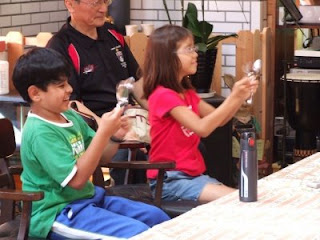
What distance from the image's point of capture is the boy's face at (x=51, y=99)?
3.43 metres

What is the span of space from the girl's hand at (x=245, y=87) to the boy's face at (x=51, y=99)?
65 cm

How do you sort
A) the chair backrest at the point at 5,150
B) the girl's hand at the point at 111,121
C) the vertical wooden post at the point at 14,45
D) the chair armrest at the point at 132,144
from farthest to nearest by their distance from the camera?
1. the vertical wooden post at the point at 14,45
2. the chair armrest at the point at 132,144
3. the chair backrest at the point at 5,150
4. the girl's hand at the point at 111,121

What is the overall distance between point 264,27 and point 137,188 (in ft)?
9.21

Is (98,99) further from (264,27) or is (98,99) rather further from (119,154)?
(264,27)

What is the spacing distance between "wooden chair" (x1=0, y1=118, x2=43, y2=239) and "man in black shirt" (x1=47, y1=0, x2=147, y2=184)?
0.86m

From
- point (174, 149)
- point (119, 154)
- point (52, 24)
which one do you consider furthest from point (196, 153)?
point (52, 24)

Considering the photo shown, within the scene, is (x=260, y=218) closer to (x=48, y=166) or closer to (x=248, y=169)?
(x=248, y=169)

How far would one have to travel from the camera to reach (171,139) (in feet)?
13.3

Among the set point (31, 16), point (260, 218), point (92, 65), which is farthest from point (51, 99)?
point (31, 16)

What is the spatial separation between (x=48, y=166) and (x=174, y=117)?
0.82 meters

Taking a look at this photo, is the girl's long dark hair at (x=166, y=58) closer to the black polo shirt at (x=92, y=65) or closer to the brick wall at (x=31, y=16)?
the black polo shirt at (x=92, y=65)

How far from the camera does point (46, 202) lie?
342 cm

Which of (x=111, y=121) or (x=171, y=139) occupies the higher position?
(x=111, y=121)

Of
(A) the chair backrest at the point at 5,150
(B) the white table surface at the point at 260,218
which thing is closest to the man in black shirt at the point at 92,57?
(A) the chair backrest at the point at 5,150
